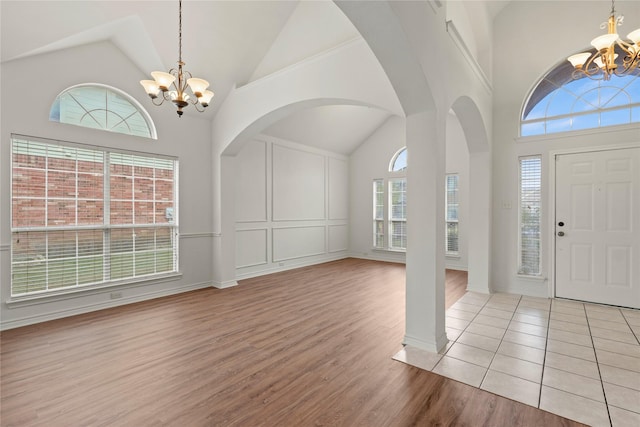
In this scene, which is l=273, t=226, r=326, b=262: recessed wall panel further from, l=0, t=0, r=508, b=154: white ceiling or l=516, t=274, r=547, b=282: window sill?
l=516, t=274, r=547, b=282: window sill

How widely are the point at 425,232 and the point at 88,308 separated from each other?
4344 mm

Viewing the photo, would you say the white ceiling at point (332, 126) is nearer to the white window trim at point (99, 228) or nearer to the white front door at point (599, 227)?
the white window trim at point (99, 228)

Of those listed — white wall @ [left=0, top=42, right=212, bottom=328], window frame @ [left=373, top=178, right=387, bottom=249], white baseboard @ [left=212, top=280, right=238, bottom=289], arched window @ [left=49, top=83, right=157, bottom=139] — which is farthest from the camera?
window frame @ [left=373, top=178, right=387, bottom=249]

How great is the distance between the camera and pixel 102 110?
13.0 ft

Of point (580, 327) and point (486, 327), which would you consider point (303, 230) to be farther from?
point (580, 327)

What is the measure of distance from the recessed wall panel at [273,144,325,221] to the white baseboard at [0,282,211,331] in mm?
2431

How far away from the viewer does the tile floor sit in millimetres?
1977

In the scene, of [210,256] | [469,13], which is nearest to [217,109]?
[210,256]

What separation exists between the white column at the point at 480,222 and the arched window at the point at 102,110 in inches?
201

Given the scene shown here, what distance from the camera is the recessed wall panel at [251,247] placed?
5638 millimetres

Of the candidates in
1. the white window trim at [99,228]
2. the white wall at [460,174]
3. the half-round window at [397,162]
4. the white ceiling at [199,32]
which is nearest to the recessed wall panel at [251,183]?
the white ceiling at [199,32]

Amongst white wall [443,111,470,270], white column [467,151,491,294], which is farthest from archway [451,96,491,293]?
white wall [443,111,470,270]

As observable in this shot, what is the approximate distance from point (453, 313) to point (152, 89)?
442 centimetres

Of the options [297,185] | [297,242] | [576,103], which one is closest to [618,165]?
[576,103]
